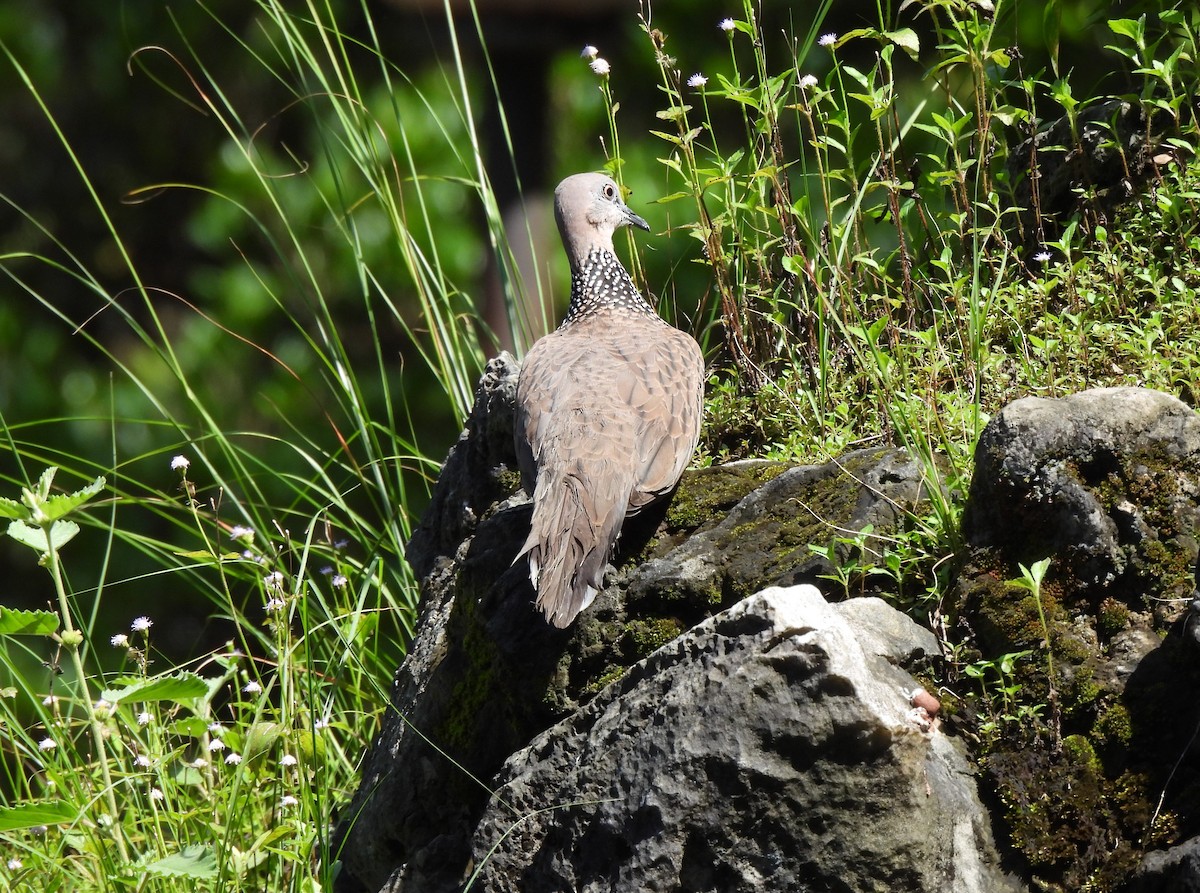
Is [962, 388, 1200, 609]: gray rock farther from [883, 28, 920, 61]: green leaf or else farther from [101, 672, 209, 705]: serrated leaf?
[101, 672, 209, 705]: serrated leaf

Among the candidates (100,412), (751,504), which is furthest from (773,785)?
(100,412)

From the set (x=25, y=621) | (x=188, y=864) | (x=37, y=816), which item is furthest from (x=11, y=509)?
(x=188, y=864)

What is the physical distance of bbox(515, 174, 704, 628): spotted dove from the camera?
327 centimetres

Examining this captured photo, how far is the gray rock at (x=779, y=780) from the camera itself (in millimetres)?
2537

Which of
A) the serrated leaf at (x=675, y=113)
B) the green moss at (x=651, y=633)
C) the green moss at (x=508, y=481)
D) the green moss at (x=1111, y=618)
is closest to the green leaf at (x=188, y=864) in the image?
the green moss at (x=651, y=633)

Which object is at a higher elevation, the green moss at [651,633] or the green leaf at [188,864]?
the green moss at [651,633]

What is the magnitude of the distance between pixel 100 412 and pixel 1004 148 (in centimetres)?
801

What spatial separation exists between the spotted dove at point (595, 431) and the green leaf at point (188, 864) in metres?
0.98

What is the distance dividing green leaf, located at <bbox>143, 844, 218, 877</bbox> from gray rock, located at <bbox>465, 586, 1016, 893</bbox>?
0.85 m

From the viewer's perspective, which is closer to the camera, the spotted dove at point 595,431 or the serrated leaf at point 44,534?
the serrated leaf at point 44,534

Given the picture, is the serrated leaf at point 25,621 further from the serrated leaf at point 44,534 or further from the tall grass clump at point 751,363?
the serrated leaf at point 44,534

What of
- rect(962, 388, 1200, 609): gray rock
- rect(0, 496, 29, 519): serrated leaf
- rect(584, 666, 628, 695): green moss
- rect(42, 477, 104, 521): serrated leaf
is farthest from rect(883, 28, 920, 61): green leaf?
rect(0, 496, 29, 519): serrated leaf

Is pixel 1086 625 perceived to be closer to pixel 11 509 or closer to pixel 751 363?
pixel 751 363

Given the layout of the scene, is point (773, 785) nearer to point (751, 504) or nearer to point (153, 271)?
point (751, 504)
